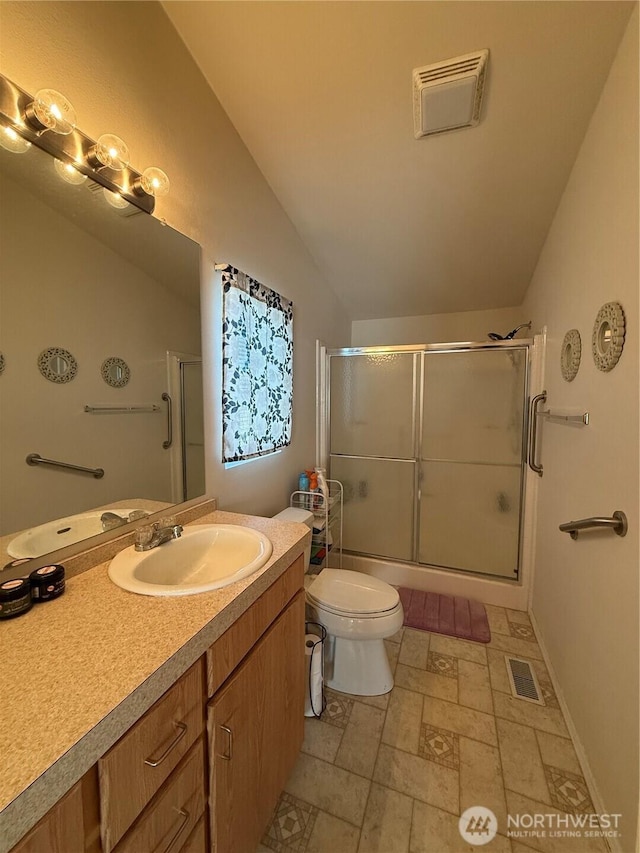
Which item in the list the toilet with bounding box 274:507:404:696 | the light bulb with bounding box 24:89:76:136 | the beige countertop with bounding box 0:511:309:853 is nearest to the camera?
the beige countertop with bounding box 0:511:309:853

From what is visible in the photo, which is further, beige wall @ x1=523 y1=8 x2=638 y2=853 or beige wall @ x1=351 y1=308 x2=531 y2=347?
beige wall @ x1=351 y1=308 x2=531 y2=347

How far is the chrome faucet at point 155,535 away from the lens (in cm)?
102

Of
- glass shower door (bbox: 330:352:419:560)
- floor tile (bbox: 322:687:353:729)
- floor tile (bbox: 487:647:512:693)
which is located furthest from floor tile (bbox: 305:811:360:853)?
glass shower door (bbox: 330:352:419:560)

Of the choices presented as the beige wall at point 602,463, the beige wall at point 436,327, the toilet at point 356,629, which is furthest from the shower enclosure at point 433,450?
the toilet at point 356,629

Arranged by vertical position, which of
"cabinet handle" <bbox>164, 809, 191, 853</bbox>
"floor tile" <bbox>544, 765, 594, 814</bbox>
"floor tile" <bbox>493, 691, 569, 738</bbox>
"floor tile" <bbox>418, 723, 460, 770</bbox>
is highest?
"cabinet handle" <bbox>164, 809, 191, 853</bbox>

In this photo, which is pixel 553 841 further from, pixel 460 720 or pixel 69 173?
pixel 69 173

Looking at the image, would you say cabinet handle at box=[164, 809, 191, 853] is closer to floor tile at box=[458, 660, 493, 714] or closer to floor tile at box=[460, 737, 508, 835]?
floor tile at box=[460, 737, 508, 835]

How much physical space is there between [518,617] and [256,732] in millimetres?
1881

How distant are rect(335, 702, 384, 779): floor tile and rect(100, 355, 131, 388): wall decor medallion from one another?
1580 millimetres

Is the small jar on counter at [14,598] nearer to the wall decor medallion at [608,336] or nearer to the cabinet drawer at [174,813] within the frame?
the cabinet drawer at [174,813]

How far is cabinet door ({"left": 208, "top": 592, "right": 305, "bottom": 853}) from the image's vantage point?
0.78 metres

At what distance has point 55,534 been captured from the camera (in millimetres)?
891

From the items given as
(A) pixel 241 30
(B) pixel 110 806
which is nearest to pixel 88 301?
(B) pixel 110 806

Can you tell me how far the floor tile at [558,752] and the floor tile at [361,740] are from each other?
618 mm
